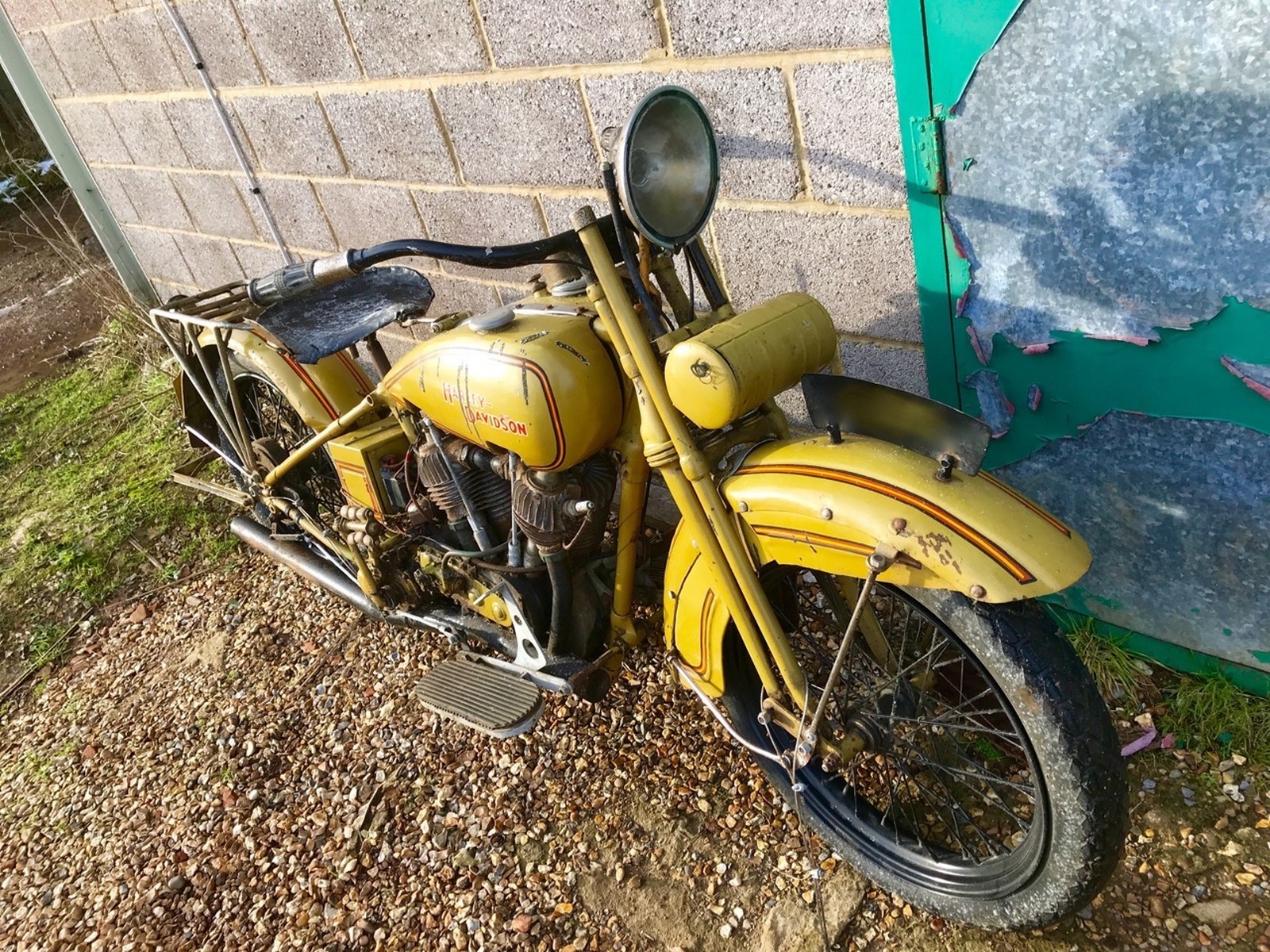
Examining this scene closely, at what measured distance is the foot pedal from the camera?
87.0 inches

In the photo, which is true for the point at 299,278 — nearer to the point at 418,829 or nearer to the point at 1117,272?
the point at 418,829

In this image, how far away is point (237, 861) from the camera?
94.9 inches

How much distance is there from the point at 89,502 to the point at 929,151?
421 centimetres

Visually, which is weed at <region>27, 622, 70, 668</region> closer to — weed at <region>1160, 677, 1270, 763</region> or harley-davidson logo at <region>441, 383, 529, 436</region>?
harley-davidson logo at <region>441, 383, 529, 436</region>

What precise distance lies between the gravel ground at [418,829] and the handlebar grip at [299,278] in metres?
1.37

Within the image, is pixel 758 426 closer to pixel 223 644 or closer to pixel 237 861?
pixel 237 861

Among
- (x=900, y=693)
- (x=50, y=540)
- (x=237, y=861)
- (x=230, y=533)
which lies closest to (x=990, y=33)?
(x=900, y=693)

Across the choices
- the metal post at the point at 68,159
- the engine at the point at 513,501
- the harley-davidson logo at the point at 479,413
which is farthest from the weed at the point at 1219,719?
the metal post at the point at 68,159

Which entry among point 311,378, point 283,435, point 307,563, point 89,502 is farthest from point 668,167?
point 89,502

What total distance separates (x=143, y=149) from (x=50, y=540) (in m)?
2.03

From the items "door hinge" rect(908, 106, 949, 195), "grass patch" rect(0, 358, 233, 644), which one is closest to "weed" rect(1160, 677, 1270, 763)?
"door hinge" rect(908, 106, 949, 195)

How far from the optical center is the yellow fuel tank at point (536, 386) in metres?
1.80

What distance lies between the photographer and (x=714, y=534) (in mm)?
1695

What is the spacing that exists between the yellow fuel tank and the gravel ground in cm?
96
